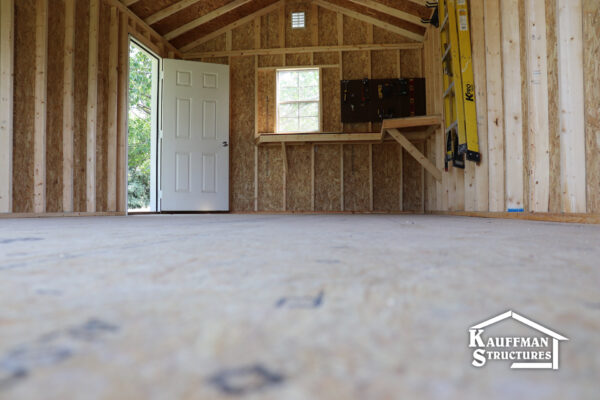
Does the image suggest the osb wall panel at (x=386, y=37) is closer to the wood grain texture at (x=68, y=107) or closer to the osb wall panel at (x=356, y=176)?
the osb wall panel at (x=356, y=176)

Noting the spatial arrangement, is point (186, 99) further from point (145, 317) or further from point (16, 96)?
point (145, 317)

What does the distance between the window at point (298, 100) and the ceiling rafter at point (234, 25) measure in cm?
108

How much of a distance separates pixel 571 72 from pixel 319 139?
13.2ft

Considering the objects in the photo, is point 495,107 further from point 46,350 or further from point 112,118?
point 112,118

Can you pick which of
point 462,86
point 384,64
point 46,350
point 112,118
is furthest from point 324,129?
point 46,350

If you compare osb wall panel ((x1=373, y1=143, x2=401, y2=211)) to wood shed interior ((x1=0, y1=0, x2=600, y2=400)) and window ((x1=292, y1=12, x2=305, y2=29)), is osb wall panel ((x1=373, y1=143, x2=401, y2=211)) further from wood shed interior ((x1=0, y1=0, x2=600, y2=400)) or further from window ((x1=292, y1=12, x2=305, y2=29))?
window ((x1=292, y1=12, x2=305, y2=29))

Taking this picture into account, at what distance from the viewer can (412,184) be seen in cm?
661

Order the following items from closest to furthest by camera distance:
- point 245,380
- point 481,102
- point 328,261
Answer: point 245,380
point 328,261
point 481,102

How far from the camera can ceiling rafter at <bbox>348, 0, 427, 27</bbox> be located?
6.05 metres

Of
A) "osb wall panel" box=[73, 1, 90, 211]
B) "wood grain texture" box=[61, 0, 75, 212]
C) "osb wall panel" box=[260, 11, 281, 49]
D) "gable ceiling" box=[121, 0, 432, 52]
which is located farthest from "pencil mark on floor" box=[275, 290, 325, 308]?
"osb wall panel" box=[260, 11, 281, 49]

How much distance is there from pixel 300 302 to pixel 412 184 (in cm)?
654

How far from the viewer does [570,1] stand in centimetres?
225

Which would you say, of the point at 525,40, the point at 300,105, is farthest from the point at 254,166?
the point at 525,40

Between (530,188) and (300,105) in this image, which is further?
(300,105)
